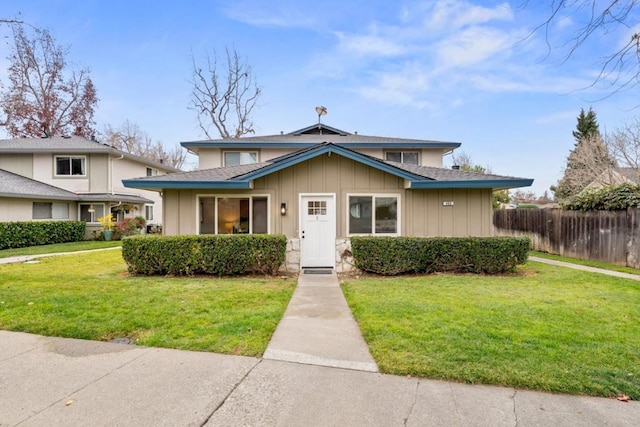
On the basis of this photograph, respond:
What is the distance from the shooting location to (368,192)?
938cm

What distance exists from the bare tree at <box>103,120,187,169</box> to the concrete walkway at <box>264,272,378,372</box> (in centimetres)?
3111

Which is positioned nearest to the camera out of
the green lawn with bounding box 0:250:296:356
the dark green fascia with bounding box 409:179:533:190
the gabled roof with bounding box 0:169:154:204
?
the green lawn with bounding box 0:250:296:356

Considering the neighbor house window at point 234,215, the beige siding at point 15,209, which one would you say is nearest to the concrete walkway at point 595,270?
the neighbor house window at point 234,215

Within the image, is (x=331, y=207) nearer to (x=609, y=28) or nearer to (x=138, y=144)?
(x=609, y=28)

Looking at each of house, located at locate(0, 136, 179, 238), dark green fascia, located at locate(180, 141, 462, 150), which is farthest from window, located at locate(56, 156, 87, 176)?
dark green fascia, located at locate(180, 141, 462, 150)

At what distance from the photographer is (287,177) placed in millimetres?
9367

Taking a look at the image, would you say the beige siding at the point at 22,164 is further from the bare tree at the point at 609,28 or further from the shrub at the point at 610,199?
the shrub at the point at 610,199

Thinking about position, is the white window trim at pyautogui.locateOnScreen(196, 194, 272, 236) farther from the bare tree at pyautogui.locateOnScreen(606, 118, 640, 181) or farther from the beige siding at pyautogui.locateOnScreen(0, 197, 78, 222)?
the bare tree at pyautogui.locateOnScreen(606, 118, 640, 181)

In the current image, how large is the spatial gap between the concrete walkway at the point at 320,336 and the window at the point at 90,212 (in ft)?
57.3

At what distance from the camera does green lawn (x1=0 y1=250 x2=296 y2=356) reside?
4168mm

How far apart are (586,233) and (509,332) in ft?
32.9

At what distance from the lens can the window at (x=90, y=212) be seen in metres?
18.8

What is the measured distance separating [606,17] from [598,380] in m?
3.25

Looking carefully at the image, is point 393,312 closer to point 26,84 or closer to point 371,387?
point 371,387
